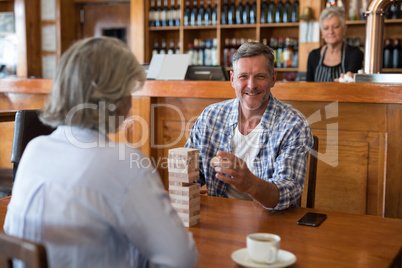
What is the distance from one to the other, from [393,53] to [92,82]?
4424mm

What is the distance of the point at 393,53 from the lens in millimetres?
4719

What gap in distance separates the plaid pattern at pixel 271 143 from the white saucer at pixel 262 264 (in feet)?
1.37

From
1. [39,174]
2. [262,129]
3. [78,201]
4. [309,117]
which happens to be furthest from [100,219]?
[309,117]

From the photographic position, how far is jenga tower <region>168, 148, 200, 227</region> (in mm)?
1300

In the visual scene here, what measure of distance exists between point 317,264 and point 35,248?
610 millimetres

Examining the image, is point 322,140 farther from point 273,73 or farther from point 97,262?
point 97,262

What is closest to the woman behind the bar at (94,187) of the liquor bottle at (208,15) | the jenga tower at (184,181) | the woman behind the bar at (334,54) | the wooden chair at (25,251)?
the wooden chair at (25,251)

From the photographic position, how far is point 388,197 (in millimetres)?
2443

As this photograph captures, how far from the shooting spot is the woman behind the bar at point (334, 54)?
3.65 meters

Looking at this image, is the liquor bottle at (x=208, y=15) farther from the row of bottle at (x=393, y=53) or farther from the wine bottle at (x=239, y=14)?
the row of bottle at (x=393, y=53)

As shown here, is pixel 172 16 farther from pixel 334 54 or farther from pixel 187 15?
pixel 334 54

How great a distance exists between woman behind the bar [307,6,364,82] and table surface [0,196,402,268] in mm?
2424

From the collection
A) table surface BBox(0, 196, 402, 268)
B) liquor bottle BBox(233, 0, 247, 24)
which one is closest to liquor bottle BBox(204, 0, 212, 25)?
liquor bottle BBox(233, 0, 247, 24)

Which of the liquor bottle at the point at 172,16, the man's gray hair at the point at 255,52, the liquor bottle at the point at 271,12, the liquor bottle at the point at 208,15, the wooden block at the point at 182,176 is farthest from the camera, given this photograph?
the liquor bottle at the point at 172,16
